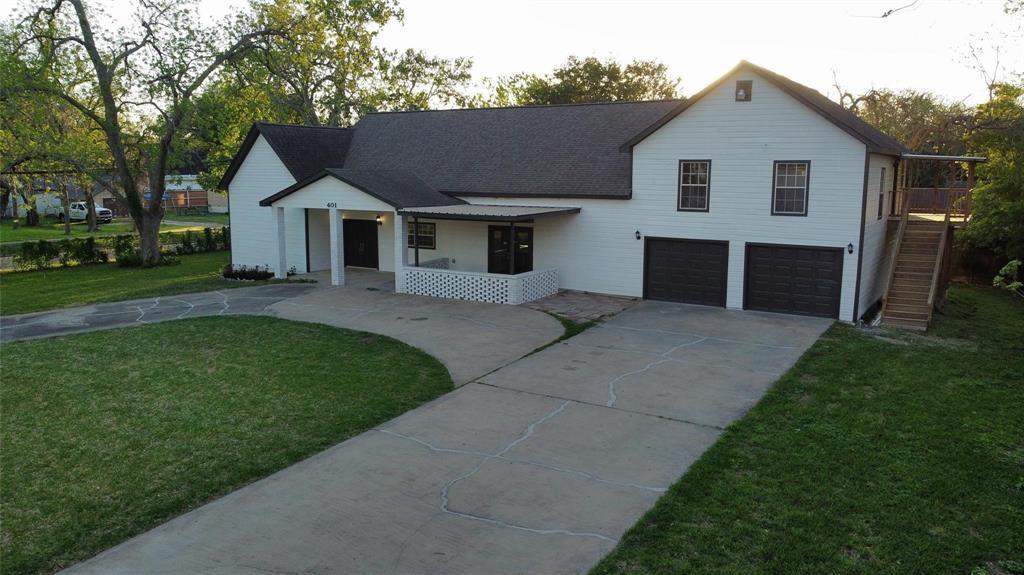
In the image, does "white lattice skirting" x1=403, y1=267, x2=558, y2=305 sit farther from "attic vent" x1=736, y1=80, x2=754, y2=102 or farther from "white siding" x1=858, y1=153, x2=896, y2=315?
"white siding" x1=858, y1=153, x2=896, y2=315

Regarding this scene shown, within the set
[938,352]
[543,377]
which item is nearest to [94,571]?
[543,377]

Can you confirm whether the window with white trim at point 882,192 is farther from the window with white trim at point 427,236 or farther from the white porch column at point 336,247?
the white porch column at point 336,247

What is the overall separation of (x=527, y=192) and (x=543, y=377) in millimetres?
10436

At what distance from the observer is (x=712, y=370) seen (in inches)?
523

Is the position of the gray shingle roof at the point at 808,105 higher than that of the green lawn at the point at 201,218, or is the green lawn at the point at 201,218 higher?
the gray shingle roof at the point at 808,105

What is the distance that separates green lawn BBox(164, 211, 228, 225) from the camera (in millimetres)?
58906

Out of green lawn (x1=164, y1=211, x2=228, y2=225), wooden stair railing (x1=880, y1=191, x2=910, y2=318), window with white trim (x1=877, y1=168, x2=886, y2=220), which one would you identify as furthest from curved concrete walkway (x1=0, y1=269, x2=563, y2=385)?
green lawn (x1=164, y1=211, x2=228, y2=225)

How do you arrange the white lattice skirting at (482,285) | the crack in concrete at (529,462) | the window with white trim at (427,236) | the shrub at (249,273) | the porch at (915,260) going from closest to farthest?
the crack in concrete at (529,462), the porch at (915,260), the white lattice skirting at (482,285), the window with white trim at (427,236), the shrub at (249,273)

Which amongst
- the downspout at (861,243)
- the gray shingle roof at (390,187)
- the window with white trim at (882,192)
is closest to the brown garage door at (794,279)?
the downspout at (861,243)

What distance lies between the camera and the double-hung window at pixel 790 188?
58.7 feet

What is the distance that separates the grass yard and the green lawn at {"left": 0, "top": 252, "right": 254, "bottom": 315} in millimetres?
19133

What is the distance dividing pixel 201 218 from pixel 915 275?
59.2 meters

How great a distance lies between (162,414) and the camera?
10.8 m

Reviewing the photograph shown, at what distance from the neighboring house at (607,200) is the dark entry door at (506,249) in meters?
0.05
